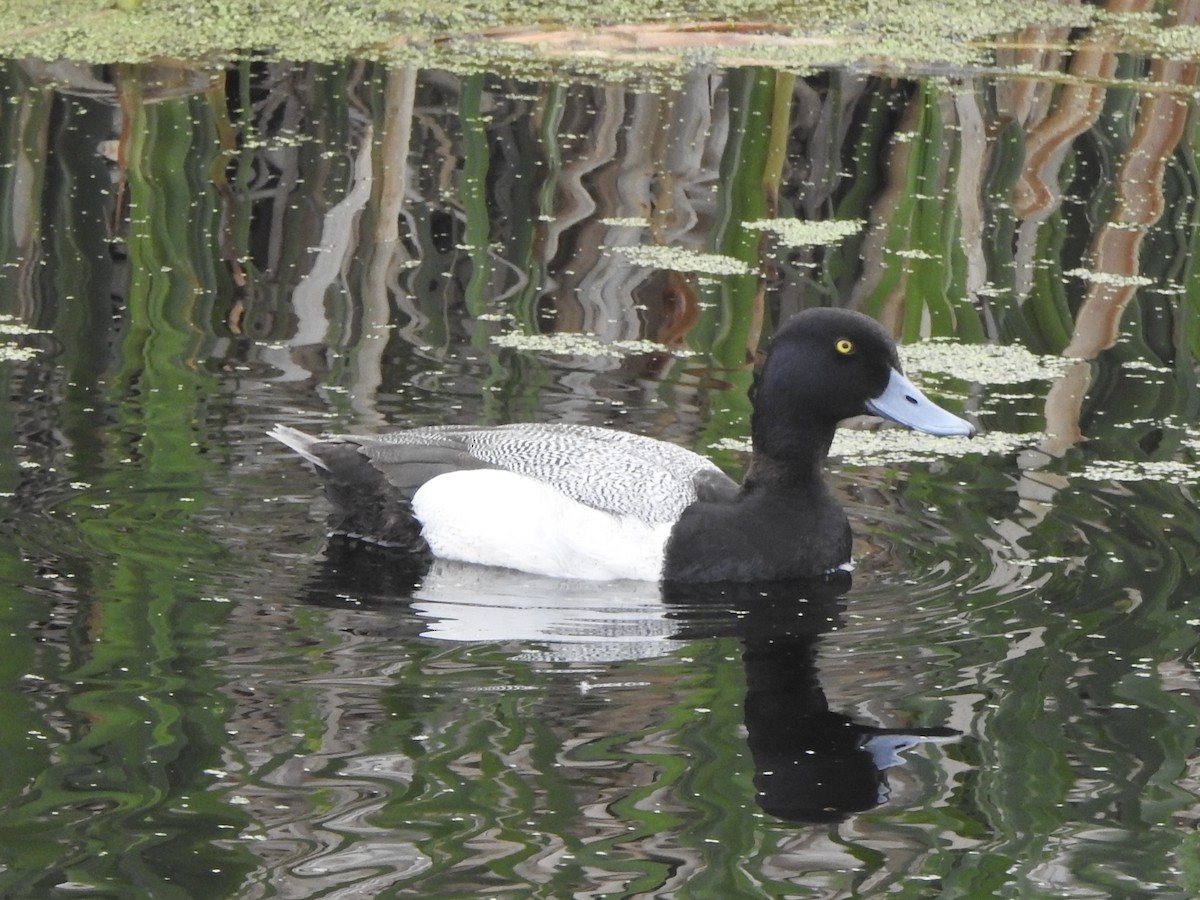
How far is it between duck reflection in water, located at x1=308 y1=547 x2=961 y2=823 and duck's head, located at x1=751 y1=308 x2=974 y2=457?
567 mm

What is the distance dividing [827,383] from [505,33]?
21.8ft

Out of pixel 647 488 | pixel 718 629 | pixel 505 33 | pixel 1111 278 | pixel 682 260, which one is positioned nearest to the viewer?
→ pixel 718 629

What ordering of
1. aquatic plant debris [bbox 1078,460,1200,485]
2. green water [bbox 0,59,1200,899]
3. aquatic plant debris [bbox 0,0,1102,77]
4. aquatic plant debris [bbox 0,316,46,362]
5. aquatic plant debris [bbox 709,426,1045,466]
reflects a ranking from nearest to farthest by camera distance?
green water [bbox 0,59,1200,899]
aquatic plant debris [bbox 1078,460,1200,485]
aquatic plant debris [bbox 709,426,1045,466]
aquatic plant debris [bbox 0,316,46,362]
aquatic plant debris [bbox 0,0,1102,77]

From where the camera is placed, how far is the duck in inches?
277

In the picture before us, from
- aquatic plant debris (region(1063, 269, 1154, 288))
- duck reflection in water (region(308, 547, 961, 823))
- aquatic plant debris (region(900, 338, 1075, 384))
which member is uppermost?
aquatic plant debris (region(1063, 269, 1154, 288))

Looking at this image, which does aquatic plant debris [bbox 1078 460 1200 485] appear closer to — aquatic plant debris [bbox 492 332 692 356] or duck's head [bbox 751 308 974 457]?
duck's head [bbox 751 308 974 457]

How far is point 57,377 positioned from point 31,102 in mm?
3839

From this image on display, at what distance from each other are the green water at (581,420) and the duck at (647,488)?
174 millimetres

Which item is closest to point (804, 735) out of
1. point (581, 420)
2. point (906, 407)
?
point (906, 407)

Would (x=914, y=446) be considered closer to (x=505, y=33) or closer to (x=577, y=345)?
(x=577, y=345)

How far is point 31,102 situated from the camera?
11531mm

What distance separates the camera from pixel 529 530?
23.3 ft

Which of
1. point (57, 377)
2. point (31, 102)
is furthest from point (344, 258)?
point (31, 102)

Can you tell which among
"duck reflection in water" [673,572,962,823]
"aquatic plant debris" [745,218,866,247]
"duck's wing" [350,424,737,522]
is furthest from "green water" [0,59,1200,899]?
"duck's wing" [350,424,737,522]
